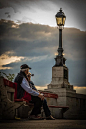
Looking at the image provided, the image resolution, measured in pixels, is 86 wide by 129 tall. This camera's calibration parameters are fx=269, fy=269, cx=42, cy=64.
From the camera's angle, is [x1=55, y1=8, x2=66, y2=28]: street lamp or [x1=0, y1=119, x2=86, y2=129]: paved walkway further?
[x1=55, y1=8, x2=66, y2=28]: street lamp

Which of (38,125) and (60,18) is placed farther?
(60,18)

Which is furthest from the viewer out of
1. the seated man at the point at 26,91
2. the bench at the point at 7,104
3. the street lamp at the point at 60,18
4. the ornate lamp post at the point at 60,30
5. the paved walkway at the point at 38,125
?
the street lamp at the point at 60,18

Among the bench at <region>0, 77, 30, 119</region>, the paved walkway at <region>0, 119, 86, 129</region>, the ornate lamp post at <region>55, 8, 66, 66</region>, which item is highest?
the ornate lamp post at <region>55, 8, 66, 66</region>

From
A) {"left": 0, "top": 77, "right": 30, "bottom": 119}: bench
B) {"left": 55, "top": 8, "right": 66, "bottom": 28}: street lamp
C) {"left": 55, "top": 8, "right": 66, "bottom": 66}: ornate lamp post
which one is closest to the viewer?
{"left": 0, "top": 77, "right": 30, "bottom": 119}: bench

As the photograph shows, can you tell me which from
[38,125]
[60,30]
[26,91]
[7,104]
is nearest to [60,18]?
[60,30]

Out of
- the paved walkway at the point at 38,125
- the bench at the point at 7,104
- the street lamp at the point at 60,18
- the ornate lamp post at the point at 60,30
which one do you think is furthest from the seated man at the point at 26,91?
the street lamp at the point at 60,18

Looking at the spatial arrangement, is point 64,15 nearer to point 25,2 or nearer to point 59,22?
point 59,22

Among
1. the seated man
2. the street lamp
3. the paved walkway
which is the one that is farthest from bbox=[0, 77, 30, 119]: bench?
the street lamp

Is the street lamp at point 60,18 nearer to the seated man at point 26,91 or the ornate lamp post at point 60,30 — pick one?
the ornate lamp post at point 60,30

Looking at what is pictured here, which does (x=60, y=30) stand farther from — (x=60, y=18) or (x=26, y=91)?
(x=26, y=91)

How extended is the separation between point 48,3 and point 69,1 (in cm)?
107

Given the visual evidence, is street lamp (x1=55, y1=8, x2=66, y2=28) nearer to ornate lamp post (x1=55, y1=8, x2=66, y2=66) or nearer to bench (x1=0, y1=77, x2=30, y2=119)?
ornate lamp post (x1=55, y1=8, x2=66, y2=66)

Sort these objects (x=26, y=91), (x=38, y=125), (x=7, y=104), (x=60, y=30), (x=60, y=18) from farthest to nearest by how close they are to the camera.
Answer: (x=60, y=30) → (x=60, y=18) → (x=26, y=91) → (x=7, y=104) → (x=38, y=125)

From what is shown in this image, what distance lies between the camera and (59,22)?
13438 mm
